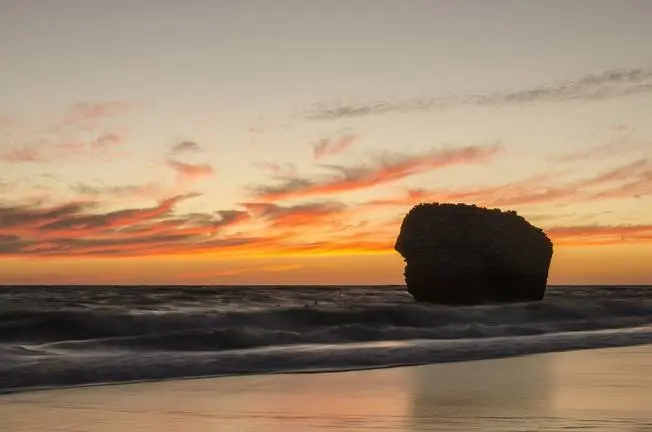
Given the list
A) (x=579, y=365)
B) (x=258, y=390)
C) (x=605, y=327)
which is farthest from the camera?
(x=605, y=327)

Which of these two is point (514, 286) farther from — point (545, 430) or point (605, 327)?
point (545, 430)

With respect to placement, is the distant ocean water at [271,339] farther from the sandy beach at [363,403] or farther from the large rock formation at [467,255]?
the large rock formation at [467,255]

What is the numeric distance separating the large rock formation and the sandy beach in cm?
2480

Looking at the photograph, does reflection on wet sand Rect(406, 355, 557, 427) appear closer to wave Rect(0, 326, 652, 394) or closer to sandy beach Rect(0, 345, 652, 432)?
sandy beach Rect(0, 345, 652, 432)

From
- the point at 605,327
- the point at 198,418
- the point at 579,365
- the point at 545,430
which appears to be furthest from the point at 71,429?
the point at 605,327

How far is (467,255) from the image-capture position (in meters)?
37.0

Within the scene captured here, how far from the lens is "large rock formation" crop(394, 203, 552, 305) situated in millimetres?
36875

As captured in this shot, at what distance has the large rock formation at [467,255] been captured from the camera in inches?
1452

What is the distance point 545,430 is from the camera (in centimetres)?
659

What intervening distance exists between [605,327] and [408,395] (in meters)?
18.9

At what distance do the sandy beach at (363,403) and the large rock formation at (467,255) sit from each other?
24796 mm

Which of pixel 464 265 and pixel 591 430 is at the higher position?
pixel 464 265

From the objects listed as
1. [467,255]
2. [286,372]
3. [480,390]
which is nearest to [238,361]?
[286,372]

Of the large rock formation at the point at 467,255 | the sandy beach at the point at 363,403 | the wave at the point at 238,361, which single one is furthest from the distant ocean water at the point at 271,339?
the large rock formation at the point at 467,255
